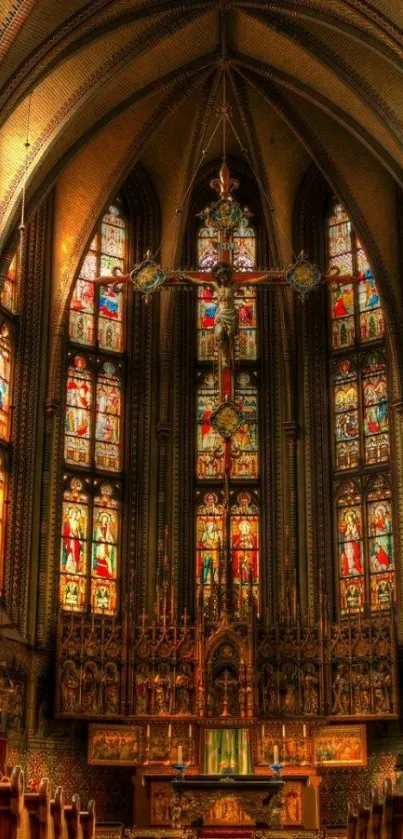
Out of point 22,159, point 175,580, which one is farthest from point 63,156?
point 175,580

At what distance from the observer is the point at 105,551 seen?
76.2 feet

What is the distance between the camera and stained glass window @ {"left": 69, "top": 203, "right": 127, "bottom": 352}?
24.4m

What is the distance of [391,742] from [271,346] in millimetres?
7852

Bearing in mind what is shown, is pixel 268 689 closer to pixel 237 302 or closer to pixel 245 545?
pixel 245 545

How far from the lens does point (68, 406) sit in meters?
23.7

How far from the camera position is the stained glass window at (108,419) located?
23875 millimetres

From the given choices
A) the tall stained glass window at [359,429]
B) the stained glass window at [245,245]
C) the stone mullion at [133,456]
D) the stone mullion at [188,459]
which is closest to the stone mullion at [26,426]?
the stone mullion at [133,456]

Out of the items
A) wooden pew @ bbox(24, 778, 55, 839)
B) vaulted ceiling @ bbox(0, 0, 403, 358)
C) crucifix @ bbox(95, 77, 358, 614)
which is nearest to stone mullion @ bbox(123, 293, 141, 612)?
vaulted ceiling @ bbox(0, 0, 403, 358)

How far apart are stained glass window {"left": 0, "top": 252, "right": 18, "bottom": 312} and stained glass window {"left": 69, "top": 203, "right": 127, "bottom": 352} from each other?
128 cm

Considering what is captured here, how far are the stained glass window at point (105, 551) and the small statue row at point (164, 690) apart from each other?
2190 mm

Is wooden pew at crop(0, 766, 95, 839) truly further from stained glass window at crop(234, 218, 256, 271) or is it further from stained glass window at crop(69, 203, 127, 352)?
stained glass window at crop(234, 218, 256, 271)

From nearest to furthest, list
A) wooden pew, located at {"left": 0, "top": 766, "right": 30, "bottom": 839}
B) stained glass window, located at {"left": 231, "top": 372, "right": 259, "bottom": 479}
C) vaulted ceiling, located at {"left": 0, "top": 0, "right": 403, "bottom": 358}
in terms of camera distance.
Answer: wooden pew, located at {"left": 0, "top": 766, "right": 30, "bottom": 839}
vaulted ceiling, located at {"left": 0, "top": 0, "right": 403, "bottom": 358}
stained glass window, located at {"left": 231, "top": 372, "right": 259, "bottom": 479}

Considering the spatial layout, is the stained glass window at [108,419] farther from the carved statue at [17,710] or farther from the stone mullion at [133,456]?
the carved statue at [17,710]

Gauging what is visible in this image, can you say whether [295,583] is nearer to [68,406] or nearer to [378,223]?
[68,406]
